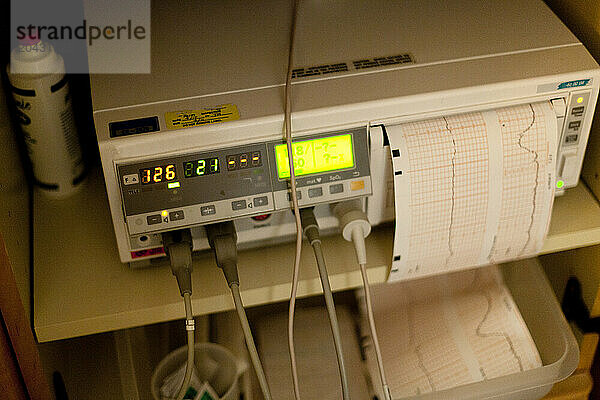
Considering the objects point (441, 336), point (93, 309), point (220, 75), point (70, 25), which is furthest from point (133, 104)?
point (441, 336)

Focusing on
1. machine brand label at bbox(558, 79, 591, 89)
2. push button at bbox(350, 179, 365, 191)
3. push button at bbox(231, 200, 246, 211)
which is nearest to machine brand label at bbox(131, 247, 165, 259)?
push button at bbox(231, 200, 246, 211)

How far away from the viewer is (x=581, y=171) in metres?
0.86

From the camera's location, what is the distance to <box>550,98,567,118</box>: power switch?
721 mm

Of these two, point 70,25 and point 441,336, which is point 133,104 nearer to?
point 70,25

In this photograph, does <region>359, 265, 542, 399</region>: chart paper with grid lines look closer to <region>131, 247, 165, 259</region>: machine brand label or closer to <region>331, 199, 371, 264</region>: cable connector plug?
<region>331, 199, 371, 264</region>: cable connector plug

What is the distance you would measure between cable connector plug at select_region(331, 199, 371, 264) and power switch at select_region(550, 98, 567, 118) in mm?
228

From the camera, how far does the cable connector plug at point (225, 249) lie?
71cm

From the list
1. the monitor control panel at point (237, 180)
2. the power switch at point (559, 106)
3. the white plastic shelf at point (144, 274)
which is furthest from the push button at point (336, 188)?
the power switch at point (559, 106)

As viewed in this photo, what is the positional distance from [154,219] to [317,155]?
0.18 meters

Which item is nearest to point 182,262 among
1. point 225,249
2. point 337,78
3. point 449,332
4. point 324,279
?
point 225,249

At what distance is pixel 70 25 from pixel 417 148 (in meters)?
0.56

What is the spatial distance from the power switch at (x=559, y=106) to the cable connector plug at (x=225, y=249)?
1.20 feet

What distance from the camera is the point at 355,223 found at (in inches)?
28.7

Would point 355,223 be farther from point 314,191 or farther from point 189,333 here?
point 189,333
